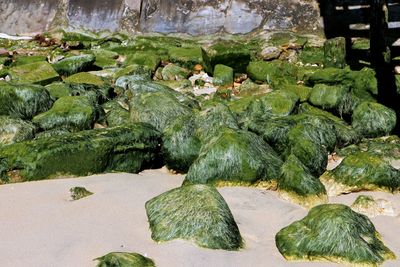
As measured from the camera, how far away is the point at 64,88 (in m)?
8.93

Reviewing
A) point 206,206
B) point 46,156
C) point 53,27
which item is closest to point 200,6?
point 53,27

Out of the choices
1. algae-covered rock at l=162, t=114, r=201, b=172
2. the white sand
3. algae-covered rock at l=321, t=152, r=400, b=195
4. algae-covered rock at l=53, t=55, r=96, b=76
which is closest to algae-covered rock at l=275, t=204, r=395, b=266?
the white sand

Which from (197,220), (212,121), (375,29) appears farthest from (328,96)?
(197,220)

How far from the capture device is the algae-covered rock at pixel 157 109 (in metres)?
7.37

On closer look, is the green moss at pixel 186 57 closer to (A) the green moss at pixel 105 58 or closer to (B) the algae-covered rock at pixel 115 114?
(A) the green moss at pixel 105 58

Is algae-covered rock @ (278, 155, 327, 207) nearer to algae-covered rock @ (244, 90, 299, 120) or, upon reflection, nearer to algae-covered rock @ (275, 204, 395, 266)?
algae-covered rock @ (275, 204, 395, 266)

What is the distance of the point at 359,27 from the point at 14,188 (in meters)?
8.28

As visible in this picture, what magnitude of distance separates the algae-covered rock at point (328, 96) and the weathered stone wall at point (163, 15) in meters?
4.21

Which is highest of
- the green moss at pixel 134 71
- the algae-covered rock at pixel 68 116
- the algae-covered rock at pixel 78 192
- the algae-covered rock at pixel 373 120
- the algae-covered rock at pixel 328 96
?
the algae-covered rock at pixel 68 116

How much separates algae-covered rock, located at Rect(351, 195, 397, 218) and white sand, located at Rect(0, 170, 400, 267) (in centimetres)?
10

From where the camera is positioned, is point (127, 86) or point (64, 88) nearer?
point (64, 88)

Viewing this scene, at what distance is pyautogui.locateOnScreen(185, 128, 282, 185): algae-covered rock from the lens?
18.7 feet

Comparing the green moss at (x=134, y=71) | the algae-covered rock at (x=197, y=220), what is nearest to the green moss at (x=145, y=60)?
the green moss at (x=134, y=71)

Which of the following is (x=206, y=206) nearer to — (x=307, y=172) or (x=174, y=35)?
(x=307, y=172)
